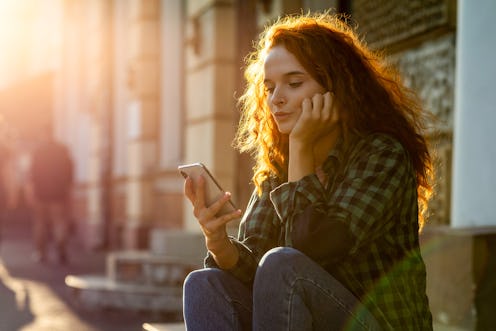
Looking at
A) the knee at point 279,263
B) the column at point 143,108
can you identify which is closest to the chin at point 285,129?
the knee at point 279,263

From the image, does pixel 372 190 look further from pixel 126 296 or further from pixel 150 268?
pixel 150 268

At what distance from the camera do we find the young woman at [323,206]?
2.37 meters

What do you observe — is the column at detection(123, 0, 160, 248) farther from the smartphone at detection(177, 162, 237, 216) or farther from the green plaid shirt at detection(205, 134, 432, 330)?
the green plaid shirt at detection(205, 134, 432, 330)

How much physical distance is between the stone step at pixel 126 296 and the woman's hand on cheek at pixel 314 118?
3.80 metres

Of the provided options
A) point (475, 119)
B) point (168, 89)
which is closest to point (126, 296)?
point (475, 119)

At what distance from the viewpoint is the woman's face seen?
8.82ft

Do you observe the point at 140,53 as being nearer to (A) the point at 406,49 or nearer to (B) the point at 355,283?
(A) the point at 406,49

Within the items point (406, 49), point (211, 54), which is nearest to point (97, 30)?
point (211, 54)

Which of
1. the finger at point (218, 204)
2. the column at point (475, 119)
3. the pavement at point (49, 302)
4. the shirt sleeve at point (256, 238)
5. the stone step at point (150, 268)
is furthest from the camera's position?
the stone step at point (150, 268)

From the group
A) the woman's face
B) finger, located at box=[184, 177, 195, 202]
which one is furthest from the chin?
finger, located at box=[184, 177, 195, 202]

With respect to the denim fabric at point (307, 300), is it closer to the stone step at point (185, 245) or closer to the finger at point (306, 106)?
the finger at point (306, 106)

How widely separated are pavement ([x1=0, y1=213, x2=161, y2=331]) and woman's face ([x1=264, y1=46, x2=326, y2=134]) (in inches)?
127

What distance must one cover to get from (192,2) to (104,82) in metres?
5.08

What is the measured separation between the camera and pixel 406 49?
16.9 feet
